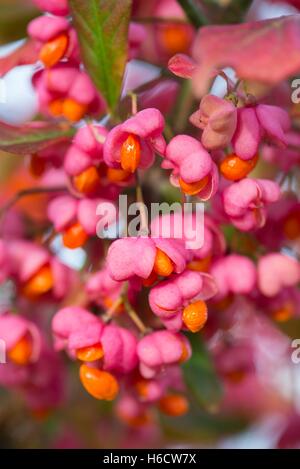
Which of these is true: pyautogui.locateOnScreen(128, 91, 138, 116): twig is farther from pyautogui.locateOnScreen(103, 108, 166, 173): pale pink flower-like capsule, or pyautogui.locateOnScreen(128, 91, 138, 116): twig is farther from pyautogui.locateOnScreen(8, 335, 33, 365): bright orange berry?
pyautogui.locateOnScreen(8, 335, 33, 365): bright orange berry

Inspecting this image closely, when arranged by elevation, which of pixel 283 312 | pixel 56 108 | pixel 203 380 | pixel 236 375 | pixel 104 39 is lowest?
pixel 236 375

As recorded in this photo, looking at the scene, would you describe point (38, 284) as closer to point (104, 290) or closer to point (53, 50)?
point (104, 290)

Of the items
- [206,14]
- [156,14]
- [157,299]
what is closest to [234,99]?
[157,299]

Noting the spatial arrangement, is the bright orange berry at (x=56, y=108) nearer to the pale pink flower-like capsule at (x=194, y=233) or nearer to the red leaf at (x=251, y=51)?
the pale pink flower-like capsule at (x=194, y=233)

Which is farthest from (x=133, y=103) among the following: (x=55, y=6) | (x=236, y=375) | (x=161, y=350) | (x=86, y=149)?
(x=236, y=375)

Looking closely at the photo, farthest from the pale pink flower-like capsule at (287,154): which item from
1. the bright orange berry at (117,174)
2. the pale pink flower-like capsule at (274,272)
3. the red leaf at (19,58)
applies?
the red leaf at (19,58)

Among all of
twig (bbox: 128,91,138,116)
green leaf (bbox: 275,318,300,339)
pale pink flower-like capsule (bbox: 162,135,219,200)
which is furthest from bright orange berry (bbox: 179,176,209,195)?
green leaf (bbox: 275,318,300,339)
